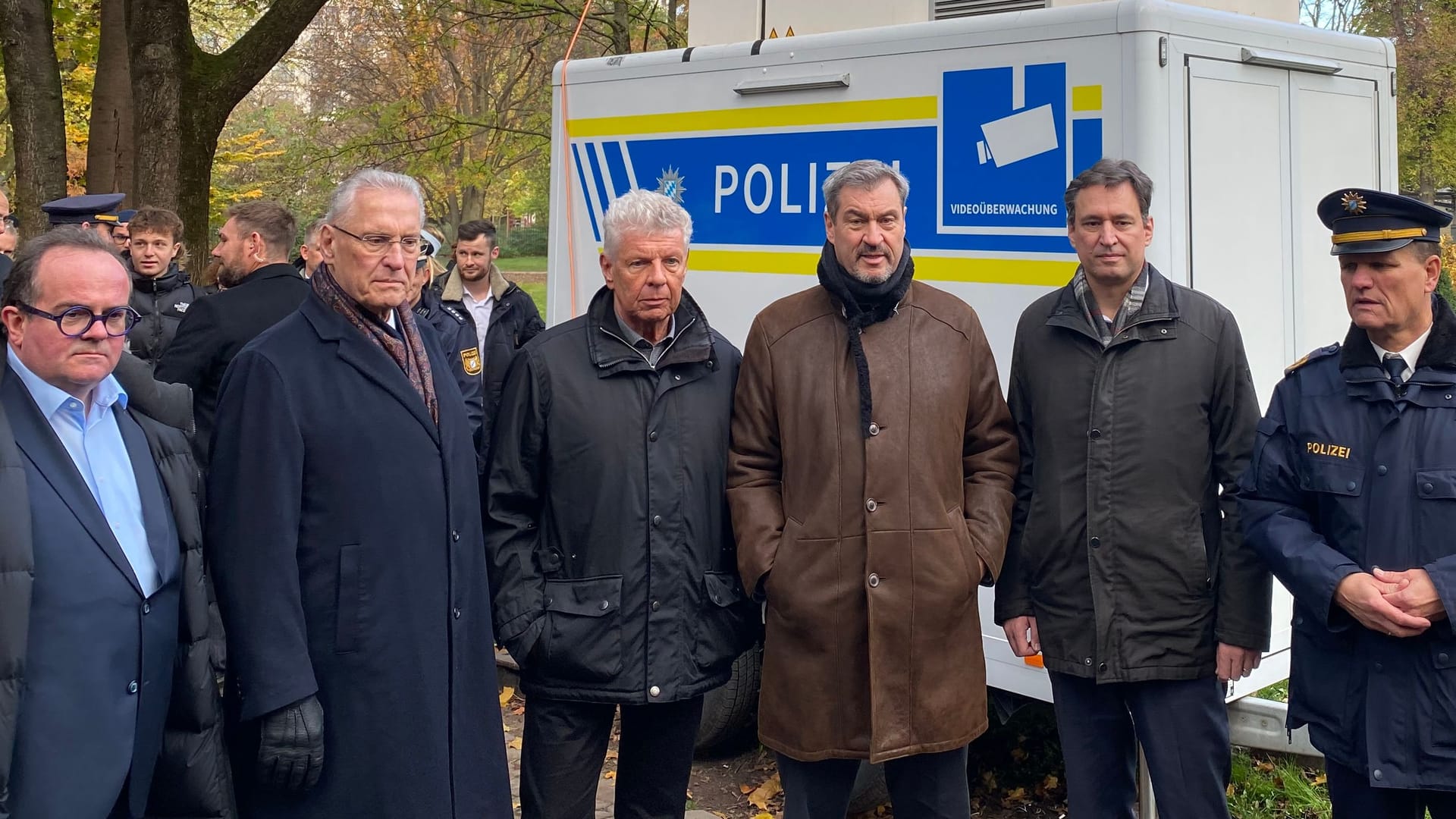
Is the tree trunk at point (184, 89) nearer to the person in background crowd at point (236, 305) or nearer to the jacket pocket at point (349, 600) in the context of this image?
the person in background crowd at point (236, 305)

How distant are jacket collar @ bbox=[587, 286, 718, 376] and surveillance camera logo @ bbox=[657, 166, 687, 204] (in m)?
1.78

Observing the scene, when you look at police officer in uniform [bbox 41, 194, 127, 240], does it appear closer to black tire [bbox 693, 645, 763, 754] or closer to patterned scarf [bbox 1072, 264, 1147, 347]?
→ black tire [bbox 693, 645, 763, 754]

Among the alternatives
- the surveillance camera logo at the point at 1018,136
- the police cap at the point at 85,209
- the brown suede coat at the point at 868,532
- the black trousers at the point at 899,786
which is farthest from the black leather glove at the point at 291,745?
the police cap at the point at 85,209

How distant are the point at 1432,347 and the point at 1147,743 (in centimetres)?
114

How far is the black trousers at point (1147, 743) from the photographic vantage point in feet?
10.6

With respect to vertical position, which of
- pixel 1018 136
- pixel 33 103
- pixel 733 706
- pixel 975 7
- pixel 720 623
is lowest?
pixel 733 706

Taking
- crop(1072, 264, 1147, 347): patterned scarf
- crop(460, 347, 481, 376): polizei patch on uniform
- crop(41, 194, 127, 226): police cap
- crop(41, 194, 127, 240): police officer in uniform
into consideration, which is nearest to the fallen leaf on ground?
crop(460, 347, 481, 376): polizei patch on uniform

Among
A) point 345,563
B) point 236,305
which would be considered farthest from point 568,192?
point 345,563

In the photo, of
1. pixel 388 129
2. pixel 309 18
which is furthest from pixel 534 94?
pixel 309 18

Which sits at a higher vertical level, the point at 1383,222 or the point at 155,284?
the point at 155,284

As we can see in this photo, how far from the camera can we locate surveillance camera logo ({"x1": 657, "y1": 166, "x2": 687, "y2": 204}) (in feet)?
16.7

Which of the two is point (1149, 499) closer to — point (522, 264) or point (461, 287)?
point (461, 287)

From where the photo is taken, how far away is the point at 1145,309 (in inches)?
128

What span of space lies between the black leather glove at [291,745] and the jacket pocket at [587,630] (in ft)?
1.95
